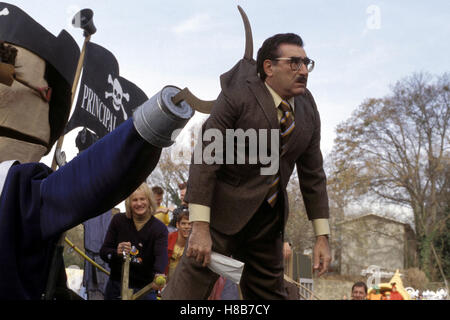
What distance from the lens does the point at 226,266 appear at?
2.11m

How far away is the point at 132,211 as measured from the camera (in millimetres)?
4781

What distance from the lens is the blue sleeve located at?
1517mm

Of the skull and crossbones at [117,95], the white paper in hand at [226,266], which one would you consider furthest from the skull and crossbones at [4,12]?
the skull and crossbones at [117,95]

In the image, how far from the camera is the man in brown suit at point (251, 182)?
218cm

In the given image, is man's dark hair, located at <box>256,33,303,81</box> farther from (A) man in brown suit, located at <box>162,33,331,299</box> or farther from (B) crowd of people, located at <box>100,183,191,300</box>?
(B) crowd of people, located at <box>100,183,191,300</box>

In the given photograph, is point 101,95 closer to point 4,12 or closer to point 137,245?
point 137,245

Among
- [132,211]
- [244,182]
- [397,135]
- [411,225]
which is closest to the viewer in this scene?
[244,182]

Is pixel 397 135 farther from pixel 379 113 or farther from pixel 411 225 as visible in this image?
pixel 411 225

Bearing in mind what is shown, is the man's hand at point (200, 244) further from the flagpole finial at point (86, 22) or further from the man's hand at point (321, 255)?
the flagpole finial at point (86, 22)

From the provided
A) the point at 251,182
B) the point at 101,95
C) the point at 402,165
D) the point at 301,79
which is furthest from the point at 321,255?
the point at 402,165

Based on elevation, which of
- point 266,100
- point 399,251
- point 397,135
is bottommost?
point 399,251

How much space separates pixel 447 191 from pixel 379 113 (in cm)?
532

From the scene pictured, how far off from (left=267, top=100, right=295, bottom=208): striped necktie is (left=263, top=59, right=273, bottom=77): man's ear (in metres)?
0.15
